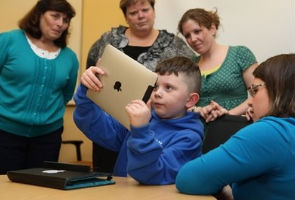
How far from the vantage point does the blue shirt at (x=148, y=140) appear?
4.00 feet

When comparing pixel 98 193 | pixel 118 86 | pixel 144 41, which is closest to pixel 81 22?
pixel 144 41

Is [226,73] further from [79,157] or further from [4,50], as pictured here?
[79,157]

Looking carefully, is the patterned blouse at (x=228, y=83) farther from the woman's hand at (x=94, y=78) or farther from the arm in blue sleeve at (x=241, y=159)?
the arm in blue sleeve at (x=241, y=159)

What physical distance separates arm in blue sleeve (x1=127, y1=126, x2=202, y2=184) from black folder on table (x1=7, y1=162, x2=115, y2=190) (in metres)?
0.11

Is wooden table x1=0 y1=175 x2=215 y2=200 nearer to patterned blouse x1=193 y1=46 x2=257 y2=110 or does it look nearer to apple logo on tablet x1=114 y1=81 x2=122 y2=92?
apple logo on tablet x1=114 y1=81 x2=122 y2=92

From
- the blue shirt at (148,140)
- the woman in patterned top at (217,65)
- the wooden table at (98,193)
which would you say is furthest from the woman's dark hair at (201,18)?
the wooden table at (98,193)

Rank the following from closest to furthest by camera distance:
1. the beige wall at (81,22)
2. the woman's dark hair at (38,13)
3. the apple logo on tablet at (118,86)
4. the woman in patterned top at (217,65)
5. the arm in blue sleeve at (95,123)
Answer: the apple logo on tablet at (118,86) → the arm in blue sleeve at (95,123) → the woman in patterned top at (217,65) → the woman's dark hair at (38,13) → the beige wall at (81,22)

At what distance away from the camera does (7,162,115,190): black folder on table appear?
3.86 feet

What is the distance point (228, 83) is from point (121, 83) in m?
1.00

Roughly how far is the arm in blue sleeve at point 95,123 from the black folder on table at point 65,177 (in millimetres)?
216

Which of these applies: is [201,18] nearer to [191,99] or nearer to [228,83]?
[228,83]

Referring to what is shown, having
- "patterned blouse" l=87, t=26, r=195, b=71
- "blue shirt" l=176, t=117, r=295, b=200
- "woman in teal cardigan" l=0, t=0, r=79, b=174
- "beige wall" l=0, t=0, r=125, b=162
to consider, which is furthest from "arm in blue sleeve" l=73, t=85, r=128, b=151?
"beige wall" l=0, t=0, r=125, b=162

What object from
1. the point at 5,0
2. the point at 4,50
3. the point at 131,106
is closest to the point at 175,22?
the point at 4,50

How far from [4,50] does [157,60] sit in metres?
0.89
